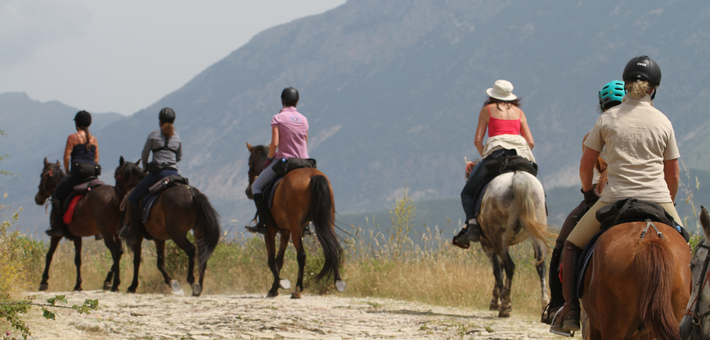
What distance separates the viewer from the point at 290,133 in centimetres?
1027

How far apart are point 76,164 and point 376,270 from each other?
18.1ft

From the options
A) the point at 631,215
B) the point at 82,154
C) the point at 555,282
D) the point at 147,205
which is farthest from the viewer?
the point at 82,154

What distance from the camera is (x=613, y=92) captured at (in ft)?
18.1

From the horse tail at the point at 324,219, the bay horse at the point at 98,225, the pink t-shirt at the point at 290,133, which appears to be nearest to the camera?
the horse tail at the point at 324,219

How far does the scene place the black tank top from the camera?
12188mm

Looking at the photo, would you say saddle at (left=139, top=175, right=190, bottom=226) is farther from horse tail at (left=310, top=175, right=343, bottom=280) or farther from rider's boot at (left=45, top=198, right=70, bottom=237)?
horse tail at (left=310, top=175, right=343, bottom=280)

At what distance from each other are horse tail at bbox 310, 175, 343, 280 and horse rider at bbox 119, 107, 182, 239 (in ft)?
9.11

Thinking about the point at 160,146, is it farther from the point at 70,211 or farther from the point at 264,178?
A: the point at 70,211

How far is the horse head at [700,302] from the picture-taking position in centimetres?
320

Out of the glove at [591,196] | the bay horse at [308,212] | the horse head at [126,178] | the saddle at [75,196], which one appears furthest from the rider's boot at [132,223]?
the glove at [591,196]

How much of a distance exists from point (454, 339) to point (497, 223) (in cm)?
216

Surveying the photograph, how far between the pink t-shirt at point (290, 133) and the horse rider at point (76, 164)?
3698mm

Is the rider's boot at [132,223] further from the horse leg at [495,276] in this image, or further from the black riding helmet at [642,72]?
the black riding helmet at [642,72]

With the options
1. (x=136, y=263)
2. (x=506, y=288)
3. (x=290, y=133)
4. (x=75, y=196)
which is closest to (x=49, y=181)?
(x=75, y=196)
